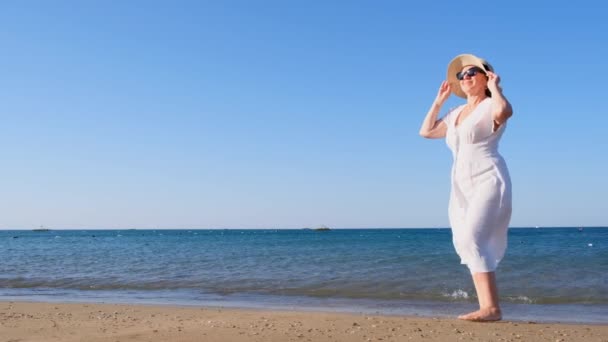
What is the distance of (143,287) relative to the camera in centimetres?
1447

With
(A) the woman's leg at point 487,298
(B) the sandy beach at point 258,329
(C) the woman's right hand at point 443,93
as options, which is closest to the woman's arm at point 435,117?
(C) the woman's right hand at point 443,93

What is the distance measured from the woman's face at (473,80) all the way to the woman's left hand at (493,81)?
0.50 feet

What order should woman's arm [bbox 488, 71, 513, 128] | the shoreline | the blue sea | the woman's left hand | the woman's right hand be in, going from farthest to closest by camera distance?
the blue sea, the shoreline, the woman's right hand, the woman's left hand, woman's arm [bbox 488, 71, 513, 128]

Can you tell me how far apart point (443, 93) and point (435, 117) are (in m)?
0.19

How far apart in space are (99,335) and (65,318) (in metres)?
2.17

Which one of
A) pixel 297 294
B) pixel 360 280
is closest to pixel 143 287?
pixel 297 294

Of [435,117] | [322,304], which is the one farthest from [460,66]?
[322,304]

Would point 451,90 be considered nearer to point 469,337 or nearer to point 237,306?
point 469,337

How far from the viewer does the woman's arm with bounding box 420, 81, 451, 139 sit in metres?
4.48

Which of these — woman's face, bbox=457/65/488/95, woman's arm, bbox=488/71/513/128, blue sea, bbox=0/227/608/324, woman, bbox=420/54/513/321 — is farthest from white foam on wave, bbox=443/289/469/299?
woman's arm, bbox=488/71/513/128

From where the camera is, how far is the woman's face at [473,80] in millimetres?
4168

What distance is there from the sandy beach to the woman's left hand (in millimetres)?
2700

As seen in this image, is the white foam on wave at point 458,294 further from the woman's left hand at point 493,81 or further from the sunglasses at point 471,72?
the woman's left hand at point 493,81

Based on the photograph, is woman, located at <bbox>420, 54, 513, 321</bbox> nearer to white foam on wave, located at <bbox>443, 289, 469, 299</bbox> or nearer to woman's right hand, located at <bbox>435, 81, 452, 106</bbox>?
woman's right hand, located at <bbox>435, 81, 452, 106</bbox>
